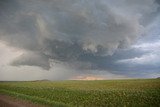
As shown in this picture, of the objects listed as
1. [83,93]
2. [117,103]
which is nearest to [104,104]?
[117,103]

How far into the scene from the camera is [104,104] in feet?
111

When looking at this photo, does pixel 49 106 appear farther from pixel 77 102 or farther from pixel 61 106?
pixel 77 102

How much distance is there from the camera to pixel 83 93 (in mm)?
42469

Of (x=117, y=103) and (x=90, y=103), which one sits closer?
(x=117, y=103)

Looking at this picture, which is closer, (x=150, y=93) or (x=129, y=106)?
(x=129, y=106)

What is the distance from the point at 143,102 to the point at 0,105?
14702mm

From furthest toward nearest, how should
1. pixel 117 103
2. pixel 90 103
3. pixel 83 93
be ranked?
pixel 83 93 → pixel 90 103 → pixel 117 103

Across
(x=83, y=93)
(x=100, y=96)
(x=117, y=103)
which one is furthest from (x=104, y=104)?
(x=83, y=93)

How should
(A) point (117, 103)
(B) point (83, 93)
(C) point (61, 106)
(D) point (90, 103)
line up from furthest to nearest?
(B) point (83, 93)
(D) point (90, 103)
(A) point (117, 103)
(C) point (61, 106)

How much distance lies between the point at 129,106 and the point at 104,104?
324 centimetres

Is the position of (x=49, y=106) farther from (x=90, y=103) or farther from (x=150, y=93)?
(x=150, y=93)

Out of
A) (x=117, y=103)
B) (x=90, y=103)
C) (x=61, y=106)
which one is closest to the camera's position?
(x=61, y=106)

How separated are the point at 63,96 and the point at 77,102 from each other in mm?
6188

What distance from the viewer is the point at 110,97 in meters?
36.1
